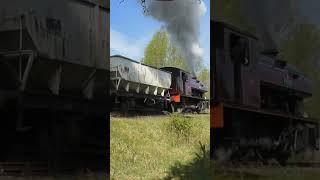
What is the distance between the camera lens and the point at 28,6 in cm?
369

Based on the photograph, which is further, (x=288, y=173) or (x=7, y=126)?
(x=7, y=126)

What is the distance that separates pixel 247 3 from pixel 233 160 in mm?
962

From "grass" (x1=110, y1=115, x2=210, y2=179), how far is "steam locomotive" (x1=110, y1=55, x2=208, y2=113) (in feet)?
0.33

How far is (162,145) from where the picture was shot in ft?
12.0

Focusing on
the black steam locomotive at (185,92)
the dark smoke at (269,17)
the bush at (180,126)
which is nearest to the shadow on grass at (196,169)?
the bush at (180,126)

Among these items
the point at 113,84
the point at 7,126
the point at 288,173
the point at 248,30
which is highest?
the point at 248,30

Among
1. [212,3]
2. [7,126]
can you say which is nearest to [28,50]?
[7,126]

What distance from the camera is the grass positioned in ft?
11.8

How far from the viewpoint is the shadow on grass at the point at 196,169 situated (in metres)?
3.58

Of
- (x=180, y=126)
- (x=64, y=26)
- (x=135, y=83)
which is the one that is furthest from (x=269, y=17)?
(x=64, y=26)

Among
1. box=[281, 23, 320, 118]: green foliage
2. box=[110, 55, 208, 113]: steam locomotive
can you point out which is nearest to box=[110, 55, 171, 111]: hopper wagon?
box=[110, 55, 208, 113]: steam locomotive

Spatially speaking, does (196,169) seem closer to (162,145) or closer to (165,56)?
(162,145)

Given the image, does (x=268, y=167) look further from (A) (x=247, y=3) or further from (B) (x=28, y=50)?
(B) (x=28, y=50)

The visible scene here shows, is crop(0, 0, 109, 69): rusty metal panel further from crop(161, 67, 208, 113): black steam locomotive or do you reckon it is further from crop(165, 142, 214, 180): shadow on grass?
crop(165, 142, 214, 180): shadow on grass
